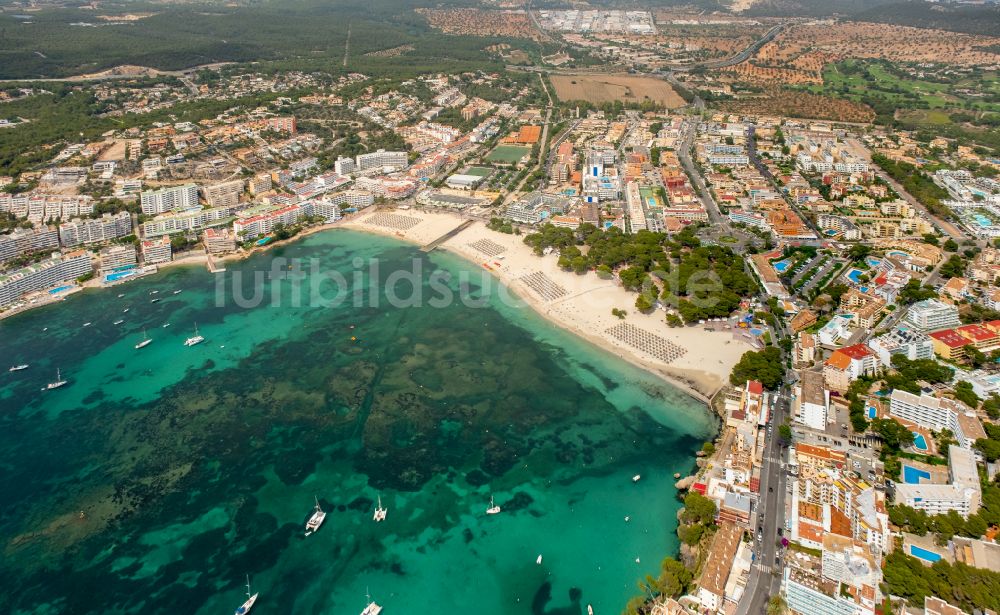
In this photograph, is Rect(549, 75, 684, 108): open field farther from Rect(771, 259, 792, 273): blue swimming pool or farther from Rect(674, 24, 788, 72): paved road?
Rect(771, 259, 792, 273): blue swimming pool

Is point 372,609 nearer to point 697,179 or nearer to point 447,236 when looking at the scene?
point 447,236

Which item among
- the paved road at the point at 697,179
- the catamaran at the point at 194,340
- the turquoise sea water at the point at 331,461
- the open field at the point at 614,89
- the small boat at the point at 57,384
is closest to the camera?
the turquoise sea water at the point at 331,461

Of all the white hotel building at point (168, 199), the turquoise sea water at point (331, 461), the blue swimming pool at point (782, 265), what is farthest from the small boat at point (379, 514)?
the white hotel building at point (168, 199)

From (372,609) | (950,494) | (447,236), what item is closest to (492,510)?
(372,609)

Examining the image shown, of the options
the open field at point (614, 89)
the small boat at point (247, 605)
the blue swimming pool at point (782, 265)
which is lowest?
the small boat at point (247, 605)

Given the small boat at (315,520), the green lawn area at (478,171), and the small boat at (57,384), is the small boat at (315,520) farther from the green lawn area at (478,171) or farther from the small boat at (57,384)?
the green lawn area at (478,171)

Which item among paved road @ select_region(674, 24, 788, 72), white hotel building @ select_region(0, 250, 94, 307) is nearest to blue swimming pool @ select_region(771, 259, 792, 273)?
white hotel building @ select_region(0, 250, 94, 307)
